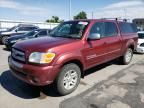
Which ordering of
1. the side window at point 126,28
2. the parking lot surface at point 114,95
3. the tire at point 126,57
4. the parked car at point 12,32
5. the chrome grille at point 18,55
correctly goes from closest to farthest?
the parking lot surface at point 114,95, the chrome grille at point 18,55, the side window at point 126,28, the tire at point 126,57, the parked car at point 12,32

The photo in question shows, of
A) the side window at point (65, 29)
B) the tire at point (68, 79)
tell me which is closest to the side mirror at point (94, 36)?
the side window at point (65, 29)

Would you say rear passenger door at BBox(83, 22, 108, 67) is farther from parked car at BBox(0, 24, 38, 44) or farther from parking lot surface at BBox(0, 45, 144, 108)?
parked car at BBox(0, 24, 38, 44)

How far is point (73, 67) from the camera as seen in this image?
180 inches

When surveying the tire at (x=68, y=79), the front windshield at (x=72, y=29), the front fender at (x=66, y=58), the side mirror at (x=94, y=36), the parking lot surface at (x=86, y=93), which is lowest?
the parking lot surface at (x=86, y=93)

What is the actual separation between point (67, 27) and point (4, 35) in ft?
35.0

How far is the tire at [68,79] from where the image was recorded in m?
4.29

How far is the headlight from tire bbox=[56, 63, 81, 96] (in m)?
0.47

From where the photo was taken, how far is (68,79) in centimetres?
455

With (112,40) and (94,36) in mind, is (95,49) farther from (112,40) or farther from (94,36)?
(112,40)

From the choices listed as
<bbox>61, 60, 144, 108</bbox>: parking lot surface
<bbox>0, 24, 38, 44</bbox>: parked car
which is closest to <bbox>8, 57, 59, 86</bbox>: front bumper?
<bbox>61, 60, 144, 108</bbox>: parking lot surface

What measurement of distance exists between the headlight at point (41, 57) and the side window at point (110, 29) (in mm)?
2540

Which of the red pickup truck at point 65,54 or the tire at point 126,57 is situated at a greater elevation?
the red pickup truck at point 65,54

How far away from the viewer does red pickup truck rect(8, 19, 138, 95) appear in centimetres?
402

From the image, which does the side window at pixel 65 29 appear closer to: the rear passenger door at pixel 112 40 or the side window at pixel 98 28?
the side window at pixel 98 28
